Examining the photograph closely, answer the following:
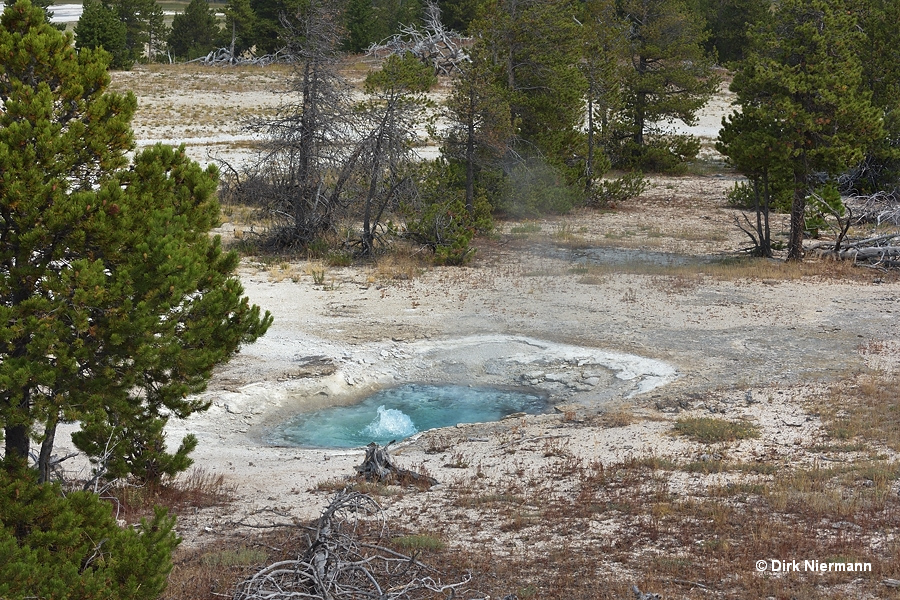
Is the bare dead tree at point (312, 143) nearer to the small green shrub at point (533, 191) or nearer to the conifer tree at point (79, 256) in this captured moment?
the small green shrub at point (533, 191)

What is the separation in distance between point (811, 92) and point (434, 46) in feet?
120

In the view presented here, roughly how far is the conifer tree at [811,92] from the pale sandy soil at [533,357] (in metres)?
2.89

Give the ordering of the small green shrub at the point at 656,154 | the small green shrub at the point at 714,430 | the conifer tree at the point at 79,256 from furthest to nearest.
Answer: the small green shrub at the point at 656,154 < the small green shrub at the point at 714,430 < the conifer tree at the point at 79,256

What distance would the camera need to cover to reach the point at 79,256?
24.6 ft

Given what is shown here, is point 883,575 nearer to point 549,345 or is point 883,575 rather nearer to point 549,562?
point 549,562

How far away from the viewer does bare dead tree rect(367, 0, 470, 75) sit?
51.8 meters

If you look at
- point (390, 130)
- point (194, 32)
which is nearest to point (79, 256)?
point (390, 130)

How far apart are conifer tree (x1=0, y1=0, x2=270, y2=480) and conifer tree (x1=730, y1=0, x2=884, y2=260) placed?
16093 millimetres

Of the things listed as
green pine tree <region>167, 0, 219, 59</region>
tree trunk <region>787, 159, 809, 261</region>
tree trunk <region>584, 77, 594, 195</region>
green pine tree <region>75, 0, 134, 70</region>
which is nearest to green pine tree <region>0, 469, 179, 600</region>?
tree trunk <region>787, 159, 809, 261</region>

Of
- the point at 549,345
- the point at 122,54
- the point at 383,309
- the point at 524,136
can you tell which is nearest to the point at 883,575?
the point at 549,345

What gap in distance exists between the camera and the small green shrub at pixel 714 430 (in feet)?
38.5

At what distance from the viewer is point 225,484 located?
10.8 metres

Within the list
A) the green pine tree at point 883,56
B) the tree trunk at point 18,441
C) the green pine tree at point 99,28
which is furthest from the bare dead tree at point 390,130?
the green pine tree at point 99,28

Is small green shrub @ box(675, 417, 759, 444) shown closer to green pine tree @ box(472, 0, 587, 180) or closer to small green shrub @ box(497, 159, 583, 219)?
green pine tree @ box(472, 0, 587, 180)
